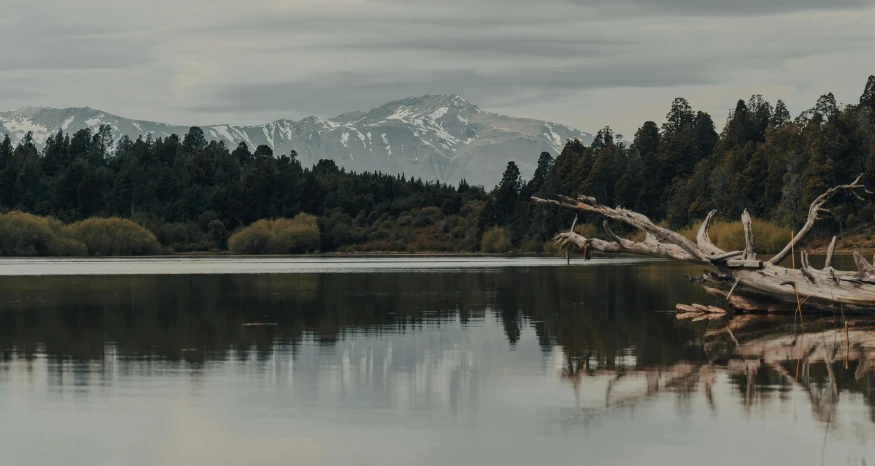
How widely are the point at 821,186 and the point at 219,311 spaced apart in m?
90.3

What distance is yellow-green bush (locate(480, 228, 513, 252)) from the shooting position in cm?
15712

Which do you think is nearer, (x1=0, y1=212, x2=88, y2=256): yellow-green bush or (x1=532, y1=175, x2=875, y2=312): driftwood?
(x1=532, y1=175, x2=875, y2=312): driftwood

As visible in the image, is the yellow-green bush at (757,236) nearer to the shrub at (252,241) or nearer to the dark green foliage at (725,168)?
the dark green foliage at (725,168)

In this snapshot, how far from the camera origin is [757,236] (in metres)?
112

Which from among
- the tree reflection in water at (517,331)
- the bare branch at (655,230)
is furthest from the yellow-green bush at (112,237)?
the bare branch at (655,230)

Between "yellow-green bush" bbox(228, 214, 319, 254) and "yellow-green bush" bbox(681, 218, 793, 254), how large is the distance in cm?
6866

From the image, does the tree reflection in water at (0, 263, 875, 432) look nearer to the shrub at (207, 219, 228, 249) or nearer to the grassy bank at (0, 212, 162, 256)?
the grassy bank at (0, 212, 162, 256)

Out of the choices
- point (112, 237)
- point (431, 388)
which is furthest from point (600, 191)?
point (431, 388)

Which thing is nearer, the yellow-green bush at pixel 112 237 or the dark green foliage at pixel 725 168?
the dark green foliage at pixel 725 168

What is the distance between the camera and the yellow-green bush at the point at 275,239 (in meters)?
166

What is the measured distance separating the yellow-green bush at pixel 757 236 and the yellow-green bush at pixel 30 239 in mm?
75781

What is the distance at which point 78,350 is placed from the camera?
25312 mm

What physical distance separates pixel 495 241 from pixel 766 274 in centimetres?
12768

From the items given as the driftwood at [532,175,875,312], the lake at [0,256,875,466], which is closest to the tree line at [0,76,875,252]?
the driftwood at [532,175,875,312]
